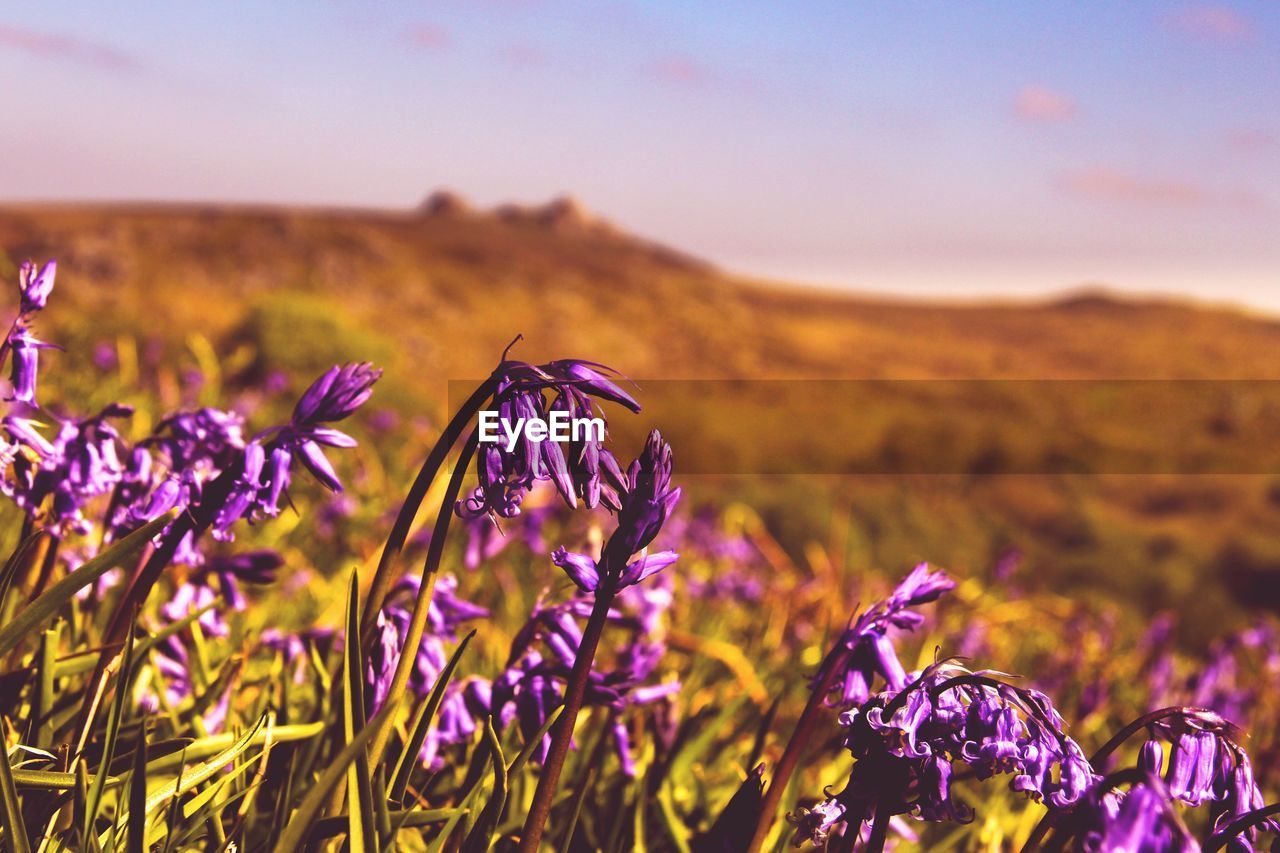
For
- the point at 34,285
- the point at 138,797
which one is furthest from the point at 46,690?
the point at 34,285

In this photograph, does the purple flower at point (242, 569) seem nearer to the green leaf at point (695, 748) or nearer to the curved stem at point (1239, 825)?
the green leaf at point (695, 748)

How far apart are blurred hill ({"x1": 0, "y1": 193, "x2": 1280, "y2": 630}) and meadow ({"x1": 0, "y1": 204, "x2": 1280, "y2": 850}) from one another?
14 cm

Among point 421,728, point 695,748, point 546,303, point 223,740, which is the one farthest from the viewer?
point 546,303

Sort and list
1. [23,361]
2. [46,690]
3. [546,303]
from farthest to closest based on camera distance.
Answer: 1. [546,303]
2. [46,690]
3. [23,361]

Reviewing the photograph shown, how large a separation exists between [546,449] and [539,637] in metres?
0.75

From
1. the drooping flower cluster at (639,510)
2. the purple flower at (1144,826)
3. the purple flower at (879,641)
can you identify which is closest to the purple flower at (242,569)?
the drooping flower cluster at (639,510)

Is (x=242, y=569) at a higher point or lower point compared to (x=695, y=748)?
higher

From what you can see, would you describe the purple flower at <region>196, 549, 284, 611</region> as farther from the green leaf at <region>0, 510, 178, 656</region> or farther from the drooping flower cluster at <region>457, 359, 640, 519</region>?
the drooping flower cluster at <region>457, 359, 640, 519</region>

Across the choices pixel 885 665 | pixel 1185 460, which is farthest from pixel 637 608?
pixel 1185 460

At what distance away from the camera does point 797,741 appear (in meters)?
1.60

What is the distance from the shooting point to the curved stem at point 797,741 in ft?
5.23

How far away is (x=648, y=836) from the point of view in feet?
8.33

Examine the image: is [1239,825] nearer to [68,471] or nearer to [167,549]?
[167,549]

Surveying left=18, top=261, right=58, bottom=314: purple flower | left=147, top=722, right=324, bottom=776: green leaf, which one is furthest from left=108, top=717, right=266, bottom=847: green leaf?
left=18, top=261, right=58, bottom=314: purple flower
